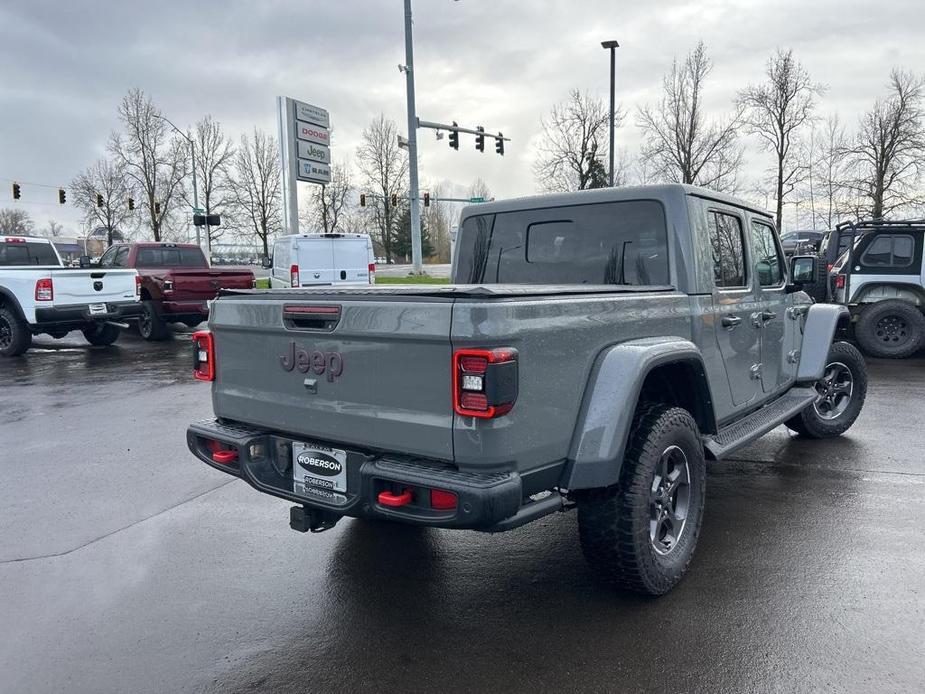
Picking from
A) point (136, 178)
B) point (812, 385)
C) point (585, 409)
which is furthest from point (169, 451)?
point (136, 178)

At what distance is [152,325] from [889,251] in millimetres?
13763

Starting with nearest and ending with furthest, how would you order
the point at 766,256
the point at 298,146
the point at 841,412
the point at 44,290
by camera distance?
the point at 766,256
the point at 841,412
the point at 44,290
the point at 298,146

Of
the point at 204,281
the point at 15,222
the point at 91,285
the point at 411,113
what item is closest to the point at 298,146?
the point at 411,113

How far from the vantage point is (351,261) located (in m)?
16.1

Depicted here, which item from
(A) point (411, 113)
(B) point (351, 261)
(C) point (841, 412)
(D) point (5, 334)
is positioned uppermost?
(A) point (411, 113)

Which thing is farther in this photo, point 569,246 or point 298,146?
point 298,146

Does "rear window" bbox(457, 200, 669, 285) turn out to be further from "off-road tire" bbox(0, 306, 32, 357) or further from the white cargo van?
the white cargo van

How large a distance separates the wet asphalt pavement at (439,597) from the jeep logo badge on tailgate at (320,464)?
73 centimetres

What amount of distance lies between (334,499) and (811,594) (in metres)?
2.35

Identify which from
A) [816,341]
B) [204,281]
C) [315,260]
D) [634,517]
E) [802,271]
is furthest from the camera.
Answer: [315,260]

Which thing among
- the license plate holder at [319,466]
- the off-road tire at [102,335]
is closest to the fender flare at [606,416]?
the license plate holder at [319,466]

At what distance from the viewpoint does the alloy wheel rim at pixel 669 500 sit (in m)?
3.39

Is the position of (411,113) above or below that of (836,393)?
above

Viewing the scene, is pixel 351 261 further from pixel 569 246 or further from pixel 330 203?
pixel 330 203
